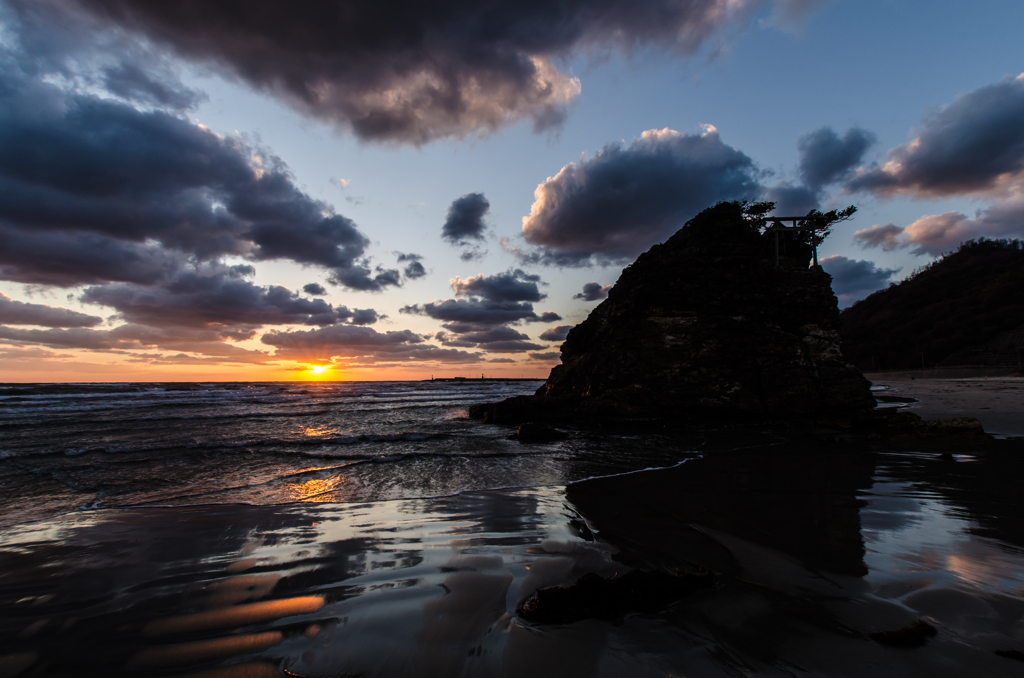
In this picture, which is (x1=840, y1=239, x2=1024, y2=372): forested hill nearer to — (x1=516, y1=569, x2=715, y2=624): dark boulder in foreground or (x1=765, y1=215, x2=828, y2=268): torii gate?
(x1=765, y1=215, x2=828, y2=268): torii gate

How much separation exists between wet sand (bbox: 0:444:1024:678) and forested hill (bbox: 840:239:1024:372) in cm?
7573

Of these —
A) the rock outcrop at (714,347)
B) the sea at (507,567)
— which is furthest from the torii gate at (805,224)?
the sea at (507,567)

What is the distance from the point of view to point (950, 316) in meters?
62.0

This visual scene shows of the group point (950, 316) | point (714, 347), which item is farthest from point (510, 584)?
point (950, 316)

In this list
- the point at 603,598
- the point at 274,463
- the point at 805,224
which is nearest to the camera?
the point at 603,598

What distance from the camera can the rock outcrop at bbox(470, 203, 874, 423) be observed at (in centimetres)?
1530

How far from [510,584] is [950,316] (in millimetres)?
92790

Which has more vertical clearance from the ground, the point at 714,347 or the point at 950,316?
the point at 950,316

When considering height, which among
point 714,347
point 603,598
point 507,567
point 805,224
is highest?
point 805,224

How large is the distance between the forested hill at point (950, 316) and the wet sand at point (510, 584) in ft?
248

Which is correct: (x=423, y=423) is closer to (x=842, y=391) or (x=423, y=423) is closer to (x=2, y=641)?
(x=2, y=641)

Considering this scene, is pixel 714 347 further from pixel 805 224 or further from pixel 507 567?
pixel 507 567

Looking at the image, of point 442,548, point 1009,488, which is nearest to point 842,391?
point 1009,488

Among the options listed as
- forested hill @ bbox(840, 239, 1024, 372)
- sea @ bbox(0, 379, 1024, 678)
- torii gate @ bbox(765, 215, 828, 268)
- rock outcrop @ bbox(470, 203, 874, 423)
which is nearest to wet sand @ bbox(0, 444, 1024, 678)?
sea @ bbox(0, 379, 1024, 678)
